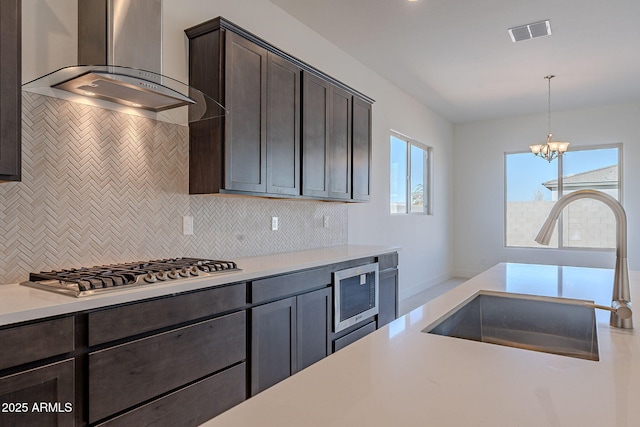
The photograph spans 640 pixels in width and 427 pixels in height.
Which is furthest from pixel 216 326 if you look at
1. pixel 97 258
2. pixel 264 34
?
pixel 264 34

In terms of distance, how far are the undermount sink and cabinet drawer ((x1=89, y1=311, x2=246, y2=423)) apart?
1.12 m

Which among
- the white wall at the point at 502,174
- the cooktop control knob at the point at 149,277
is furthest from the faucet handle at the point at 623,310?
the white wall at the point at 502,174

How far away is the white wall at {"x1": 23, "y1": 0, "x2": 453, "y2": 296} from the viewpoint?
76.3 inches

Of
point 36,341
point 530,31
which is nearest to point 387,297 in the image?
point 36,341

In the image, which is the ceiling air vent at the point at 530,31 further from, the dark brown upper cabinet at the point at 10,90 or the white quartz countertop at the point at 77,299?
the dark brown upper cabinet at the point at 10,90

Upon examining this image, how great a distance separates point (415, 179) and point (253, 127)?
4.16 m

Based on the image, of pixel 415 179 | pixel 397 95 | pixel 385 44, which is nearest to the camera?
pixel 385 44

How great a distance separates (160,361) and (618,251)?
1.78 m

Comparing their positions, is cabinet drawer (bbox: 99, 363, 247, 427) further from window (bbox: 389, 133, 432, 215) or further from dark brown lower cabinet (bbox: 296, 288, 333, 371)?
window (bbox: 389, 133, 432, 215)

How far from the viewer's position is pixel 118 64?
6.17 ft

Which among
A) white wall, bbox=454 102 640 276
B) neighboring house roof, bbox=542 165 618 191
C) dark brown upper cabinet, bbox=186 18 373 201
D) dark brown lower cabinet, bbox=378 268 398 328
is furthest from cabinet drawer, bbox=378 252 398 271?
neighboring house roof, bbox=542 165 618 191

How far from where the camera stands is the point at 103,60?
6.15 ft

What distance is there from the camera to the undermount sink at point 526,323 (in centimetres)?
138

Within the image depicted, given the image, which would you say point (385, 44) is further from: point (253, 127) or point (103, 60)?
point (103, 60)
